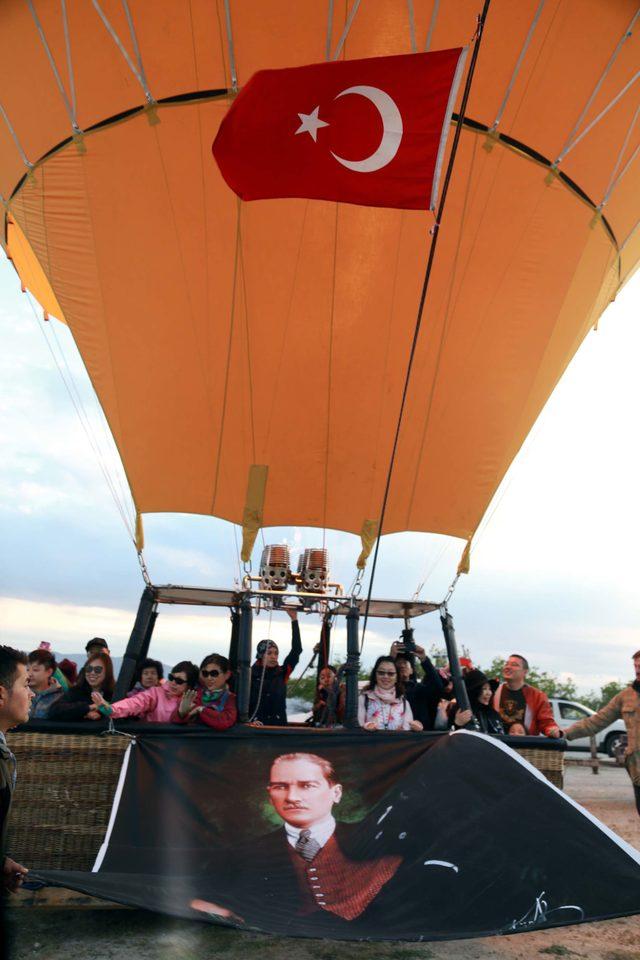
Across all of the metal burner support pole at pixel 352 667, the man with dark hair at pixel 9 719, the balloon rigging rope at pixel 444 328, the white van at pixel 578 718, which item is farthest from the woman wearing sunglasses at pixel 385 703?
the white van at pixel 578 718

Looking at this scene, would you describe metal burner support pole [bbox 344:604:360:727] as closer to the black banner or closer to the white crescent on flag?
the black banner

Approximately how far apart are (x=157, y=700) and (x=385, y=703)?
5.22 feet

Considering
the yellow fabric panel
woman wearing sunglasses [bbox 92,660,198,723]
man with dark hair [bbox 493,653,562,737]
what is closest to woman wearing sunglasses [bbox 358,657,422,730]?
man with dark hair [bbox 493,653,562,737]

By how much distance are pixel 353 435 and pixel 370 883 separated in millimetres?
4896

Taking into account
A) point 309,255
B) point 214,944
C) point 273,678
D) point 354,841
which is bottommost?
point 214,944

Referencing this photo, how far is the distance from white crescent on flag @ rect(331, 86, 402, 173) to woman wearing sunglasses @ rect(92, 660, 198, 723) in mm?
3598

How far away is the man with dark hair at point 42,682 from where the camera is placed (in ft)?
17.7

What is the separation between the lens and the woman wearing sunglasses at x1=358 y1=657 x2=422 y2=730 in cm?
555

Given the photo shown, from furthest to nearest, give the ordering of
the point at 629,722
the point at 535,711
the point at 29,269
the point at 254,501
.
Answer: the point at 29,269
the point at 254,501
the point at 535,711
the point at 629,722

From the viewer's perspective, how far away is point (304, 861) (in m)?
4.16

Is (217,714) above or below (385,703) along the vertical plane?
below

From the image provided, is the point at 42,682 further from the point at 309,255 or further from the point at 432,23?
the point at 432,23

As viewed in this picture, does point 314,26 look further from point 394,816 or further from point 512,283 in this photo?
point 394,816

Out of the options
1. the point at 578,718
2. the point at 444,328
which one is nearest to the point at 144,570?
the point at 444,328
